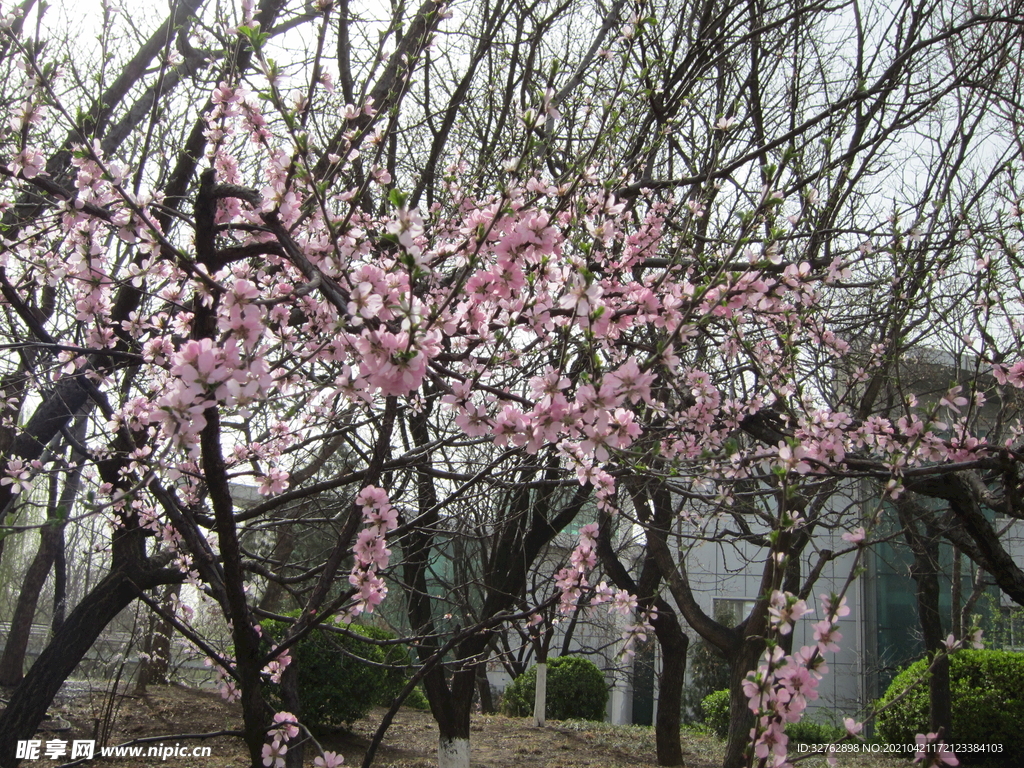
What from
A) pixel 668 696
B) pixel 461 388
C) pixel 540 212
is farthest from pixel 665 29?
pixel 668 696

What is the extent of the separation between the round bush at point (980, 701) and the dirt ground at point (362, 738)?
35.6 inches

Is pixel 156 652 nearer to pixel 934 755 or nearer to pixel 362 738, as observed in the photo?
pixel 362 738

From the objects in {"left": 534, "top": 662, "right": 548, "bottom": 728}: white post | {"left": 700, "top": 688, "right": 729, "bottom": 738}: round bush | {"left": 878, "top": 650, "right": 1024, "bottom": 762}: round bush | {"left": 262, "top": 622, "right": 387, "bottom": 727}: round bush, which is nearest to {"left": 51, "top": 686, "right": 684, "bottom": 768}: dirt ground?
{"left": 534, "top": 662, "right": 548, "bottom": 728}: white post

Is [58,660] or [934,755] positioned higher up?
[934,755]

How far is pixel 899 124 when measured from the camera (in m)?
5.18

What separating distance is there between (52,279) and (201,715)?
624cm

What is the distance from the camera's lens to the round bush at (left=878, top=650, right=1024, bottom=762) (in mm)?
7121

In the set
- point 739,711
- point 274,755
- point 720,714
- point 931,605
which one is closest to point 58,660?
point 274,755

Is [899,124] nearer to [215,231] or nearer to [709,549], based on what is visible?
[215,231]

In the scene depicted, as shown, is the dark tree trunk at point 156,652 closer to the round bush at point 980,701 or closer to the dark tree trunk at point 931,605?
the dark tree trunk at point 931,605

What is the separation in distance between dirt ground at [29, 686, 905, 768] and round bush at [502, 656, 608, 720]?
6.71ft

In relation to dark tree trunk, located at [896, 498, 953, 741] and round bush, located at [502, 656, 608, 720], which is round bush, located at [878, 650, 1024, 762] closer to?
dark tree trunk, located at [896, 498, 953, 741]

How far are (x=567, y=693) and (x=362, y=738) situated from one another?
4897 millimetres

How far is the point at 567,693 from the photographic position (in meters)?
11.8
